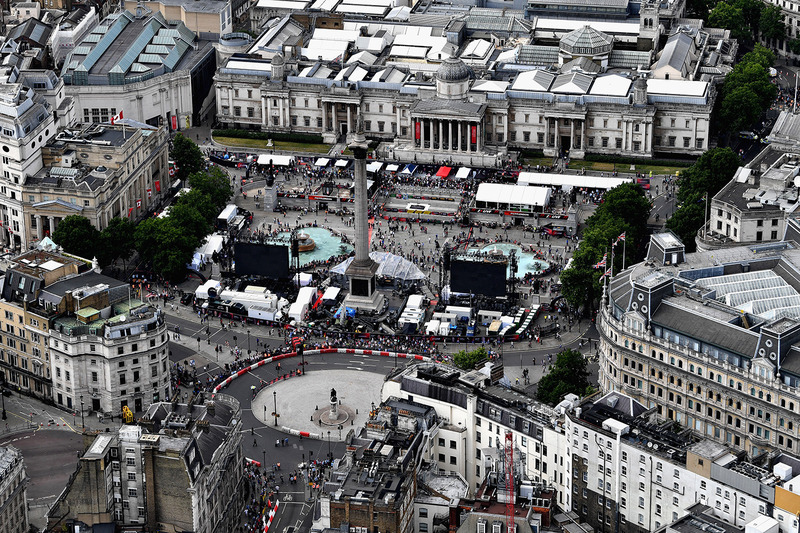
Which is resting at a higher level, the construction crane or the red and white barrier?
the construction crane

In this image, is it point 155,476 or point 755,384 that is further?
point 755,384

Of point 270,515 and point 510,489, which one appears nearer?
point 510,489

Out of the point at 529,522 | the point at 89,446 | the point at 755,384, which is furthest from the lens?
the point at 755,384

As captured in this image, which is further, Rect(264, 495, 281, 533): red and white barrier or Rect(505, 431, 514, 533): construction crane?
Rect(264, 495, 281, 533): red and white barrier

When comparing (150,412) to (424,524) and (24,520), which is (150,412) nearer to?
(24,520)

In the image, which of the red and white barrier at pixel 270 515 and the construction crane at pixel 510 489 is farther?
the red and white barrier at pixel 270 515

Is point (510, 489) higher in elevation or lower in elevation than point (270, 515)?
higher

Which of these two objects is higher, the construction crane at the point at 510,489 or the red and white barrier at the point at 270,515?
the construction crane at the point at 510,489

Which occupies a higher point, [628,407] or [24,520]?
Answer: [628,407]

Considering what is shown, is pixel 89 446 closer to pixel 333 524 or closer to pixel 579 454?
pixel 333 524

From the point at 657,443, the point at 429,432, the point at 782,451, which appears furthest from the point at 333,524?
the point at 782,451

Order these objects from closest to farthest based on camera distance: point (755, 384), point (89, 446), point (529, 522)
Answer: point (529, 522) < point (89, 446) < point (755, 384)
